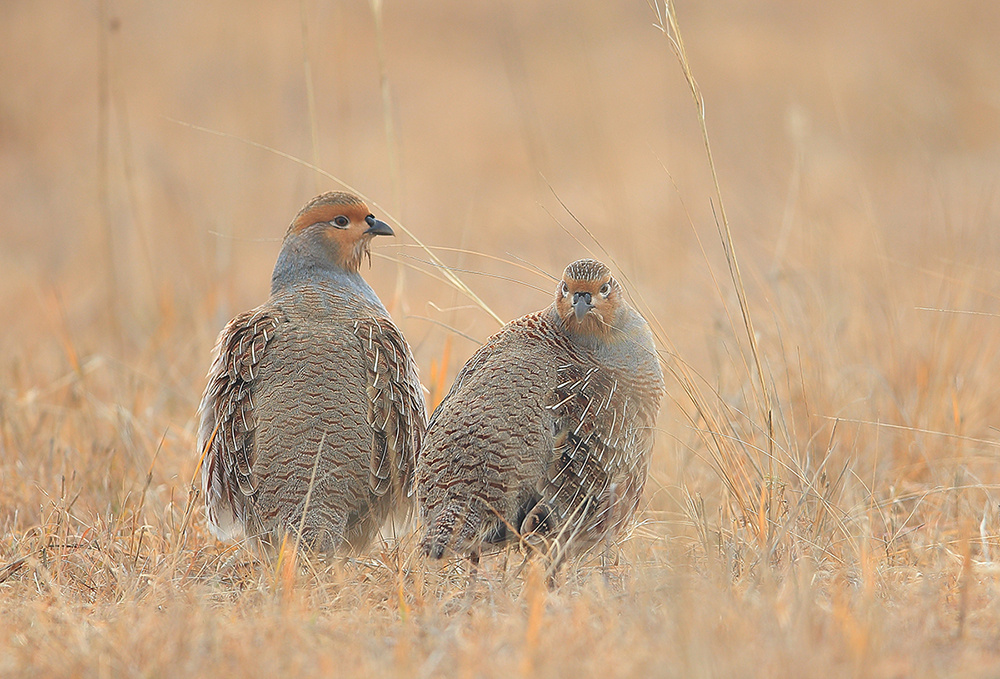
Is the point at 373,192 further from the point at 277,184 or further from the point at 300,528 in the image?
the point at 300,528

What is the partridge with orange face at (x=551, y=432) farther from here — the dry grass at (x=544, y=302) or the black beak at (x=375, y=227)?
the black beak at (x=375, y=227)

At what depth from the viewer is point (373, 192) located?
14.0m

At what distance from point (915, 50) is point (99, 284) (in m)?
14.5

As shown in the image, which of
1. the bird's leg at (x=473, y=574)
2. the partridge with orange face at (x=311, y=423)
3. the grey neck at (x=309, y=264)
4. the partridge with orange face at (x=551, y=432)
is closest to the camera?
the bird's leg at (x=473, y=574)

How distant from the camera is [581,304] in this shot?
13.0 ft

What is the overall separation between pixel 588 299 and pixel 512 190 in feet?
33.3

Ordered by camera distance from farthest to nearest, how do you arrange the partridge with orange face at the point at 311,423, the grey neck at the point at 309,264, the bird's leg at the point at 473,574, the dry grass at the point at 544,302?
the grey neck at the point at 309,264
the partridge with orange face at the point at 311,423
the bird's leg at the point at 473,574
the dry grass at the point at 544,302

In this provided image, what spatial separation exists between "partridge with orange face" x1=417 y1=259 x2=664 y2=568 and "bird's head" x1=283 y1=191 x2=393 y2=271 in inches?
40.5

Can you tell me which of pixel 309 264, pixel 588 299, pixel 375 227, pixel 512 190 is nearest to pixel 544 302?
pixel 375 227

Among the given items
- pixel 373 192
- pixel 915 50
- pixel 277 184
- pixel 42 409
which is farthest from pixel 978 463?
pixel 915 50

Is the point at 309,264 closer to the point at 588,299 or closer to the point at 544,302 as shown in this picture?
the point at 588,299

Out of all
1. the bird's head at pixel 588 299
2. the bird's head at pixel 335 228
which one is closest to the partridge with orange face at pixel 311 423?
the bird's head at pixel 335 228

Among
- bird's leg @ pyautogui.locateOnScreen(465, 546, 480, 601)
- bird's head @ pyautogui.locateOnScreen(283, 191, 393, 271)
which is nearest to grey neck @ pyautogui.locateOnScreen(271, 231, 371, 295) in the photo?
bird's head @ pyautogui.locateOnScreen(283, 191, 393, 271)

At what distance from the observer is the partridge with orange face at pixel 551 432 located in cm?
364
